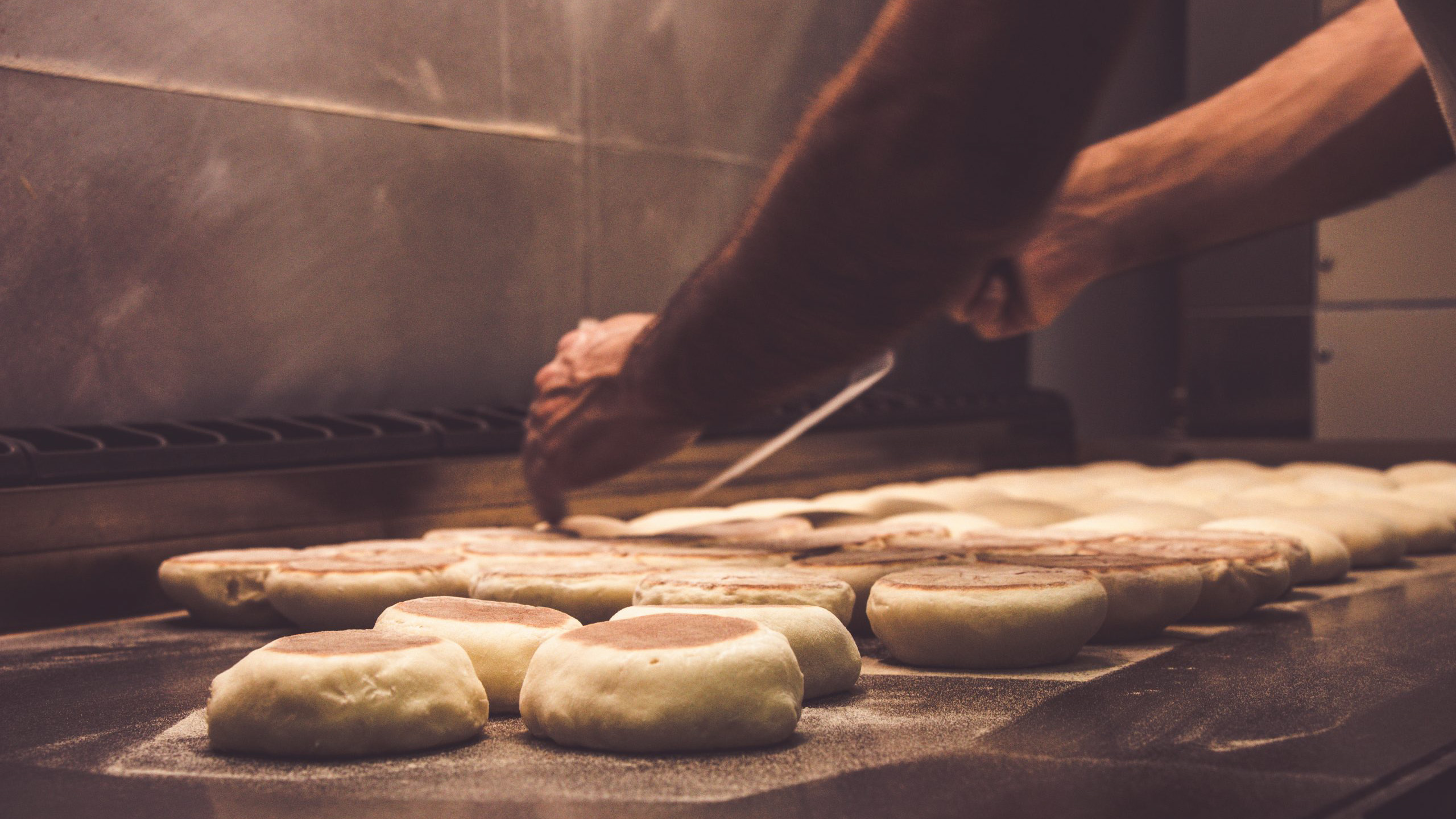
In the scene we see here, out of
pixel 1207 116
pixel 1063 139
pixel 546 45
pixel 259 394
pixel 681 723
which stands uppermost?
pixel 546 45

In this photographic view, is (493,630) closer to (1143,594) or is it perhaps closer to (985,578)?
(985,578)

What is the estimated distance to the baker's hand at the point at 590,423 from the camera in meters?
2.01

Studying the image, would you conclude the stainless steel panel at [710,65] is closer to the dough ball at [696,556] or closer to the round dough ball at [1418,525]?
the dough ball at [696,556]

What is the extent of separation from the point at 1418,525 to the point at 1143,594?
1.02 metres

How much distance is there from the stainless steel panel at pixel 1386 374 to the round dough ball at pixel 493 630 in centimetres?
435

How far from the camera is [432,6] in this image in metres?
2.82

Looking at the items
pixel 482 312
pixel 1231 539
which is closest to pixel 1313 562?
pixel 1231 539

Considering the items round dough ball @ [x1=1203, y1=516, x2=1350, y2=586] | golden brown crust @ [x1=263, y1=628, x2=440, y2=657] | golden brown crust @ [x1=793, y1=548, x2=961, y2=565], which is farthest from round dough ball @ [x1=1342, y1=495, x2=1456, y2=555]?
golden brown crust @ [x1=263, y1=628, x2=440, y2=657]

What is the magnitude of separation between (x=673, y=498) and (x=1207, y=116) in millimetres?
1304

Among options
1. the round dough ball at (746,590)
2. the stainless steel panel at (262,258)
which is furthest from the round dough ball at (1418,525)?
the stainless steel panel at (262,258)

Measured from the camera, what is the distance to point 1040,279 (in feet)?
6.67

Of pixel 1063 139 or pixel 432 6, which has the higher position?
pixel 432 6

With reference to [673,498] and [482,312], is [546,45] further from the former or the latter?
[673,498]

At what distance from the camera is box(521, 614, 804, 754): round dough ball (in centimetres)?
108
